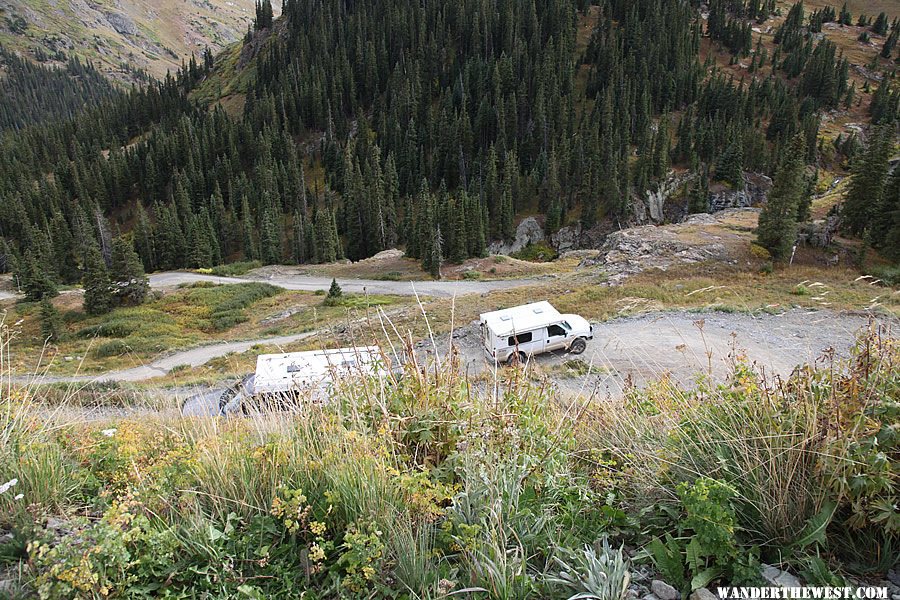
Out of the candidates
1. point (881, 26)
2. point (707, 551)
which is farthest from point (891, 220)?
point (881, 26)

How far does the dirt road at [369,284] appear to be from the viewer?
172 ft

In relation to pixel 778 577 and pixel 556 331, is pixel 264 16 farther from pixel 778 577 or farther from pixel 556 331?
pixel 778 577

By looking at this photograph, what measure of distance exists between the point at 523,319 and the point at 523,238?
66652 millimetres

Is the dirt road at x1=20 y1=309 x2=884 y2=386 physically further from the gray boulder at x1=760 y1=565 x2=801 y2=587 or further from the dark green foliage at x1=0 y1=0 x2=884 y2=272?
the dark green foliage at x1=0 y1=0 x2=884 y2=272

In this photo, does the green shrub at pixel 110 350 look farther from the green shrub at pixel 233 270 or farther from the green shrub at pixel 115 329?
the green shrub at pixel 233 270

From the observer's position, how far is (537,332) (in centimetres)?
2233

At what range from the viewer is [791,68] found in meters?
130

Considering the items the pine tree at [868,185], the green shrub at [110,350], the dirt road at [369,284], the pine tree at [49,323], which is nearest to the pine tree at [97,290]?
the pine tree at [49,323]

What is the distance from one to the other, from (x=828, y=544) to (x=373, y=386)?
3.66m

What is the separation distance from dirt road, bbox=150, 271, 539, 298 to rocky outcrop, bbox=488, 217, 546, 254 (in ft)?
90.3

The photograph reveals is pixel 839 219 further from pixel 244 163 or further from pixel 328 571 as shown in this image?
pixel 244 163

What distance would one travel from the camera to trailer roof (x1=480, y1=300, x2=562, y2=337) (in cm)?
2197

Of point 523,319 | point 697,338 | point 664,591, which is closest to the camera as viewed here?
point 664,591

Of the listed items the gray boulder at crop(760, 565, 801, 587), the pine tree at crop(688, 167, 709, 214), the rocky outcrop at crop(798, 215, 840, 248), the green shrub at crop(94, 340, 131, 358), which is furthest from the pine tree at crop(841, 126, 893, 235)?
the green shrub at crop(94, 340, 131, 358)
